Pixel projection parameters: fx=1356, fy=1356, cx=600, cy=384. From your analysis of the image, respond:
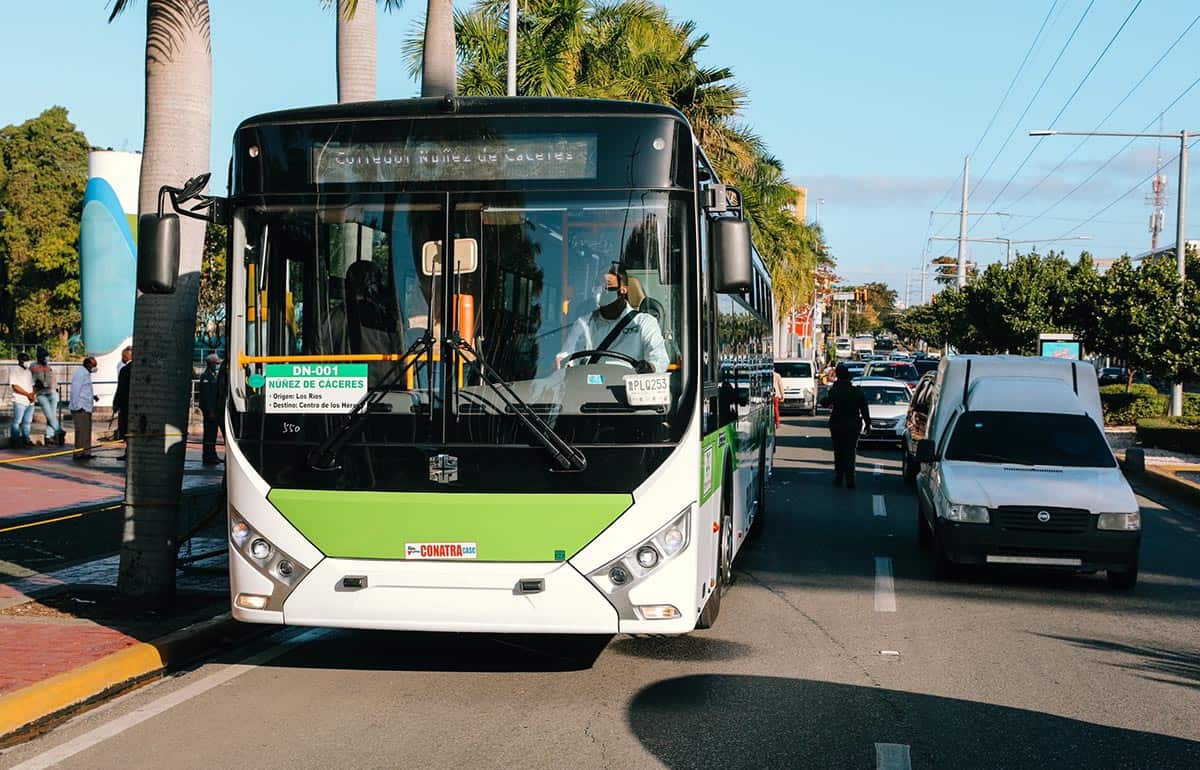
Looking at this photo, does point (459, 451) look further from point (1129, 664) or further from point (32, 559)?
point (32, 559)

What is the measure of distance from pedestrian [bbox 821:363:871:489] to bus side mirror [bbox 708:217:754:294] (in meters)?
12.7

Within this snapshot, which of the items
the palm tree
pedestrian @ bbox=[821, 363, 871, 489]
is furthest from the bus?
pedestrian @ bbox=[821, 363, 871, 489]

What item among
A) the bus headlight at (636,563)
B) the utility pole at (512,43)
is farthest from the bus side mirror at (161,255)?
the utility pole at (512,43)

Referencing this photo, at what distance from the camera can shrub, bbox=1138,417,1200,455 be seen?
28.2 metres

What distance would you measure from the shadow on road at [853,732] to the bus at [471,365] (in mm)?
559

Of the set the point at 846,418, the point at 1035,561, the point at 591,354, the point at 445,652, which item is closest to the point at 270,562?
the point at 445,652

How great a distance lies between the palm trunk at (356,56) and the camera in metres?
14.8

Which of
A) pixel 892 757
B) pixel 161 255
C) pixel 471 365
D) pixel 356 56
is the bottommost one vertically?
pixel 892 757

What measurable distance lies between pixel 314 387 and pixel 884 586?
602 centimetres

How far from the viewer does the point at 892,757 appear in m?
6.29

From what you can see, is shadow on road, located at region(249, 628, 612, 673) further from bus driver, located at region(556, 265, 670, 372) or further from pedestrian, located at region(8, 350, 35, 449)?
pedestrian, located at region(8, 350, 35, 449)

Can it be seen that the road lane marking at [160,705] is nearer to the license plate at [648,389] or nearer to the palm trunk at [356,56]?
the license plate at [648,389]

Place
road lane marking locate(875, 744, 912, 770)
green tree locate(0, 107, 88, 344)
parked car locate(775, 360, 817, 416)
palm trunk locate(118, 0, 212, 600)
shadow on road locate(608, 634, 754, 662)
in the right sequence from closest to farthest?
1. road lane marking locate(875, 744, 912, 770)
2. shadow on road locate(608, 634, 754, 662)
3. palm trunk locate(118, 0, 212, 600)
4. parked car locate(775, 360, 817, 416)
5. green tree locate(0, 107, 88, 344)

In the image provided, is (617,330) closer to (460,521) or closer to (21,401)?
(460,521)
